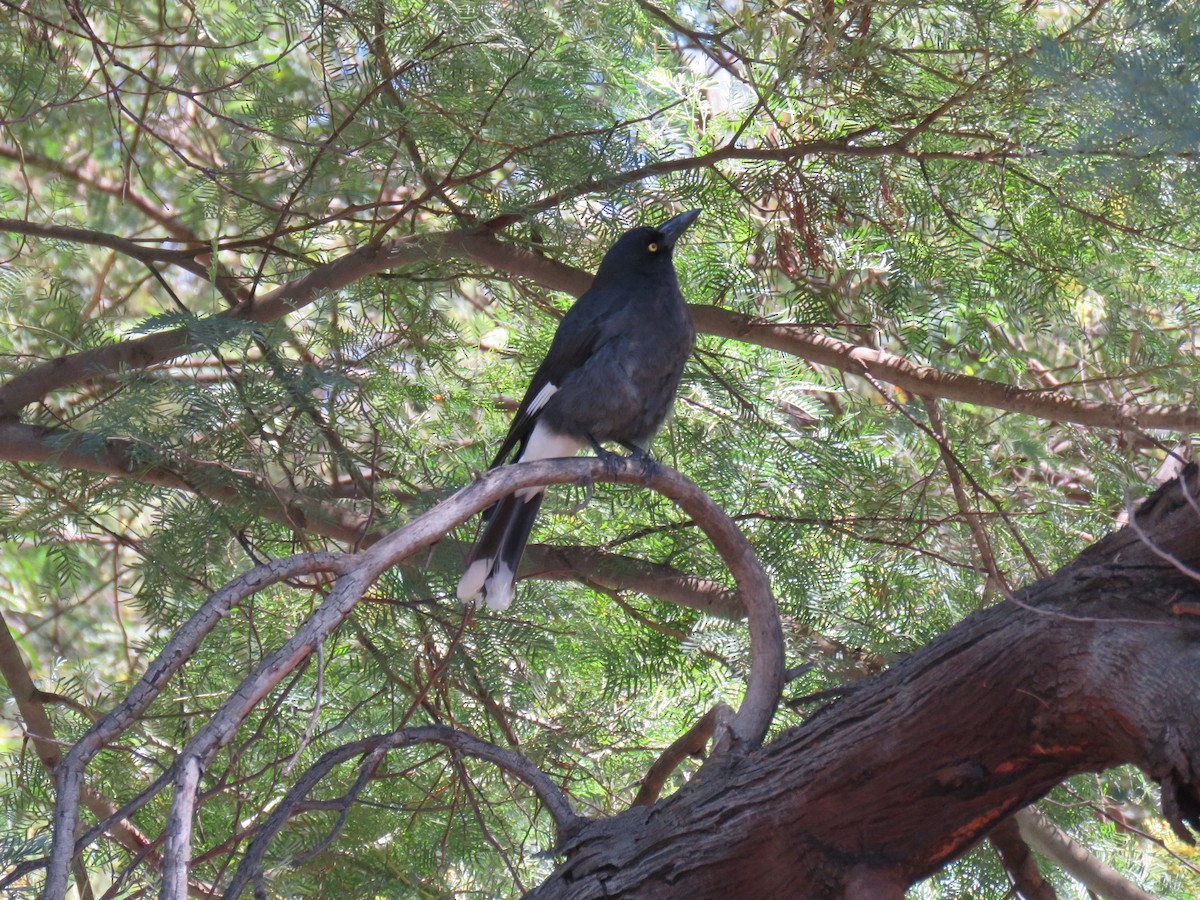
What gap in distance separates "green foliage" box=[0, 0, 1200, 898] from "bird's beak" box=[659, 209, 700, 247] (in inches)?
3.2

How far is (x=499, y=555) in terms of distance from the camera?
2.82 metres

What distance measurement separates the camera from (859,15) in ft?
9.29

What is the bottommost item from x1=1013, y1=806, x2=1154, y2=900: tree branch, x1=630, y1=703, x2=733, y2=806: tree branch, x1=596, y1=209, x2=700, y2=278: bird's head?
x1=1013, y1=806, x2=1154, y2=900: tree branch

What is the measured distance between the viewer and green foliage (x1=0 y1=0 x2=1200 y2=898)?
2746 millimetres

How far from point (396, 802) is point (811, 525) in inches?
52.9

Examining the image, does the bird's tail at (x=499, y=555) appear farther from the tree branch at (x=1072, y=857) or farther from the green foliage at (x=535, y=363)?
the tree branch at (x=1072, y=857)

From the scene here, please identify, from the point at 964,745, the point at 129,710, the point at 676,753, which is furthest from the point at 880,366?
the point at 129,710

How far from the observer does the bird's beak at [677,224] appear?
3.20 metres

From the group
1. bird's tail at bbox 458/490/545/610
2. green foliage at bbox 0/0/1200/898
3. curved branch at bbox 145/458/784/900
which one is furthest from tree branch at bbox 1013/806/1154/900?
bird's tail at bbox 458/490/545/610

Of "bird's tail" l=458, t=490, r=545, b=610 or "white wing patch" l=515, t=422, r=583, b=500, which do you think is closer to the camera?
"bird's tail" l=458, t=490, r=545, b=610

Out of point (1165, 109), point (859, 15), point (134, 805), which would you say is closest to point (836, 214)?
point (859, 15)

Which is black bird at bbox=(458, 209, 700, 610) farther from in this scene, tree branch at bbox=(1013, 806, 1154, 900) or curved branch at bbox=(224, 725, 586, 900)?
tree branch at bbox=(1013, 806, 1154, 900)

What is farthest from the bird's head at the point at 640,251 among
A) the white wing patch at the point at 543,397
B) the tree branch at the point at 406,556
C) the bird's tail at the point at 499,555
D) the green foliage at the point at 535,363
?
the tree branch at the point at 406,556

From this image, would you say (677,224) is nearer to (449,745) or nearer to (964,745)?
(449,745)
